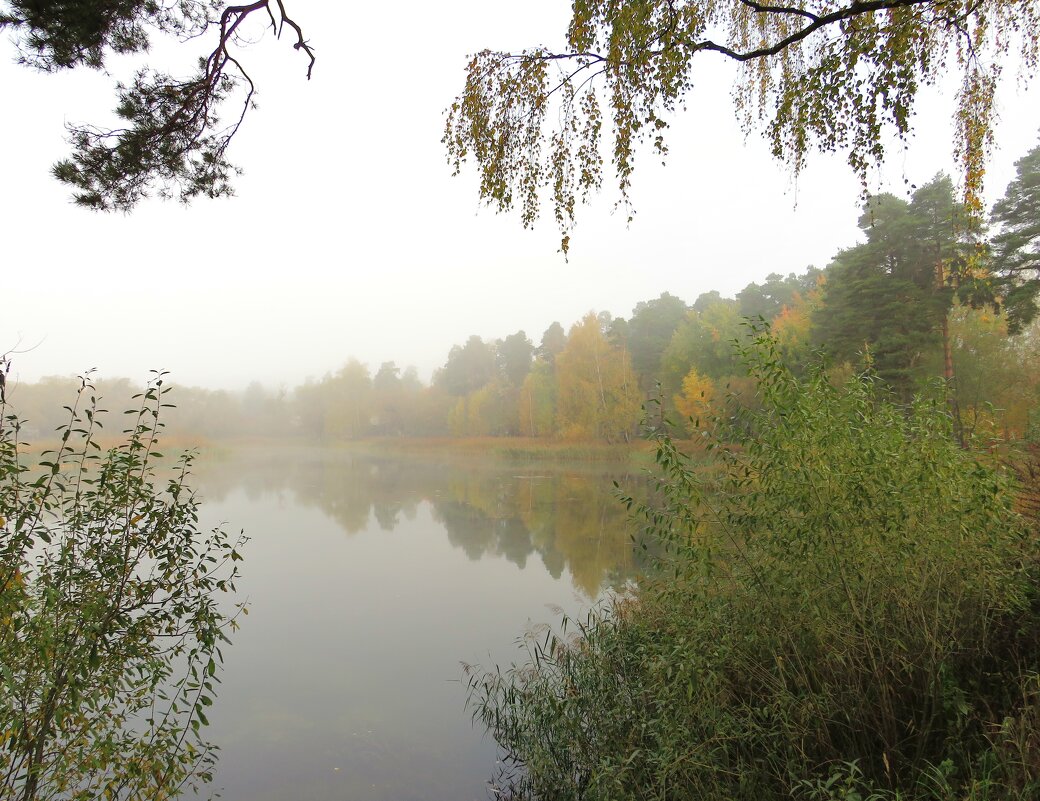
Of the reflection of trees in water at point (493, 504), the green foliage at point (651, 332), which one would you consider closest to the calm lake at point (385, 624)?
the reflection of trees in water at point (493, 504)

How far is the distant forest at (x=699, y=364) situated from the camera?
13.6 metres

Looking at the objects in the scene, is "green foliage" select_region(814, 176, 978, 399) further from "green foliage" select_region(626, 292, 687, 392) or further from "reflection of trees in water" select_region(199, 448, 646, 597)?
"green foliage" select_region(626, 292, 687, 392)

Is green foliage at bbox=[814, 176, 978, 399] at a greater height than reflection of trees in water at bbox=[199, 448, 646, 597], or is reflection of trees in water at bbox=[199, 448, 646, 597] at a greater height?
green foliage at bbox=[814, 176, 978, 399]

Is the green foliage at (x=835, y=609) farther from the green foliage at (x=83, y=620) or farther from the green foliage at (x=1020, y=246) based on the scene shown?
the green foliage at (x=1020, y=246)

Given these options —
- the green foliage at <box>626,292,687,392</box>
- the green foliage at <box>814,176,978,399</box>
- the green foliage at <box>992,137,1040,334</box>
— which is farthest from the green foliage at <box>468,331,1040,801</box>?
the green foliage at <box>626,292,687,392</box>

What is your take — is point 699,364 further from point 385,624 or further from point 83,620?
point 83,620

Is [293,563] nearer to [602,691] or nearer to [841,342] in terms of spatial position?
[602,691]

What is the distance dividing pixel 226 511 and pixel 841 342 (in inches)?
842

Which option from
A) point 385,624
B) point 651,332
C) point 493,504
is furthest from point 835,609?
point 651,332

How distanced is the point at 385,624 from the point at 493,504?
39.7 ft

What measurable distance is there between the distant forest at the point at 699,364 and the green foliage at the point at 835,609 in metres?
0.48

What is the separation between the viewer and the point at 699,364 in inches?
1286

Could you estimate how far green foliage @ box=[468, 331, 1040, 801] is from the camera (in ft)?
9.30

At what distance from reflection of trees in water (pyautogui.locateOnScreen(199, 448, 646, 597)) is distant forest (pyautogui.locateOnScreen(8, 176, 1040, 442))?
11.4 feet
